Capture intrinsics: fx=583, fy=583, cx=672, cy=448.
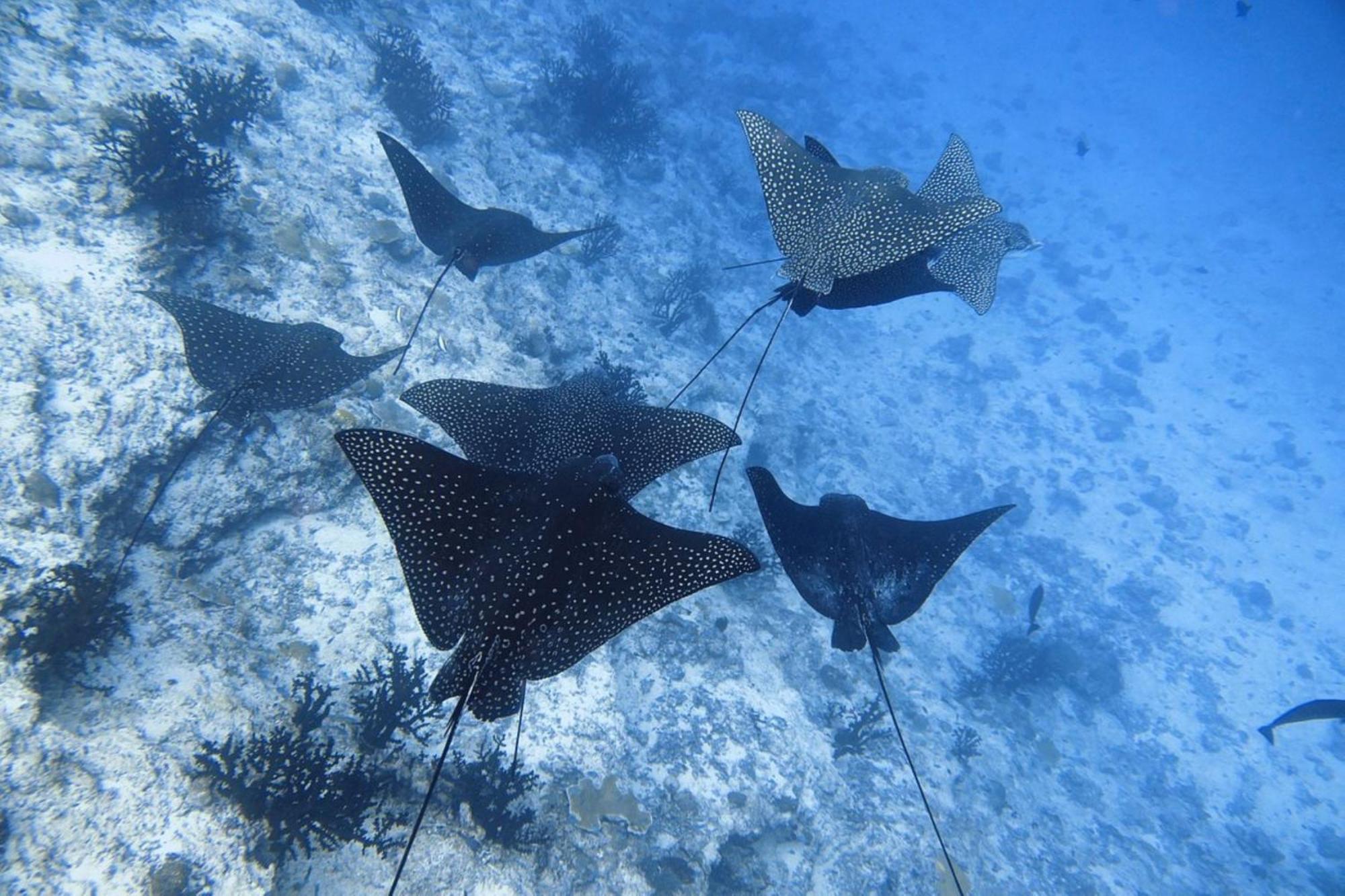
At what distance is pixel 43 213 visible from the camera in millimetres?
6516

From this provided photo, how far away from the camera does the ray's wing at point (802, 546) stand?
558cm

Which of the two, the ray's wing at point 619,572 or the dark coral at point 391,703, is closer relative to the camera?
the ray's wing at point 619,572

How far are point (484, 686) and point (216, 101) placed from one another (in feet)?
35.2

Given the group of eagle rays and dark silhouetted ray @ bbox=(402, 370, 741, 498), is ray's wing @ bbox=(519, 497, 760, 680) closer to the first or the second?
the group of eagle rays

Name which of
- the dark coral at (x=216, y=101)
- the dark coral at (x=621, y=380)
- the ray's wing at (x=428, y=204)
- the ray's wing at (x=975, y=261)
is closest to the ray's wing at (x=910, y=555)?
the ray's wing at (x=975, y=261)

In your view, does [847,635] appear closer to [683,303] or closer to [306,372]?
[306,372]

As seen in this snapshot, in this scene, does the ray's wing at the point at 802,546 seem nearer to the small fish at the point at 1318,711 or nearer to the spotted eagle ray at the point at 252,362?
the spotted eagle ray at the point at 252,362

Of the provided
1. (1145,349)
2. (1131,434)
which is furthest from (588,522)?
(1145,349)

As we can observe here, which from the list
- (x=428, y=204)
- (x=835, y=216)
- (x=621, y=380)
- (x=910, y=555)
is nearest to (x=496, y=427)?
(x=428, y=204)

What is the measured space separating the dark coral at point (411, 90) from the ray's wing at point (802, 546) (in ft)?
36.3

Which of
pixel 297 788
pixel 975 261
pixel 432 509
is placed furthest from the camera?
pixel 975 261

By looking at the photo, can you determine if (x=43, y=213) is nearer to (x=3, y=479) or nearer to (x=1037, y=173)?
(x=3, y=479)

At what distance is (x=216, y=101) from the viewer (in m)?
9.09

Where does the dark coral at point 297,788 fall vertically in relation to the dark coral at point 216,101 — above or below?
below
